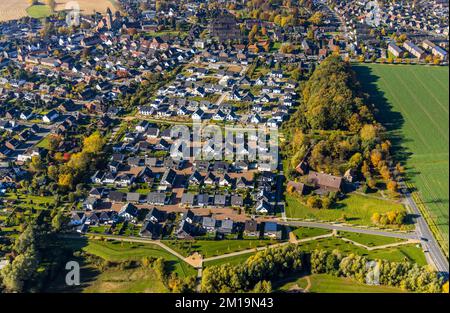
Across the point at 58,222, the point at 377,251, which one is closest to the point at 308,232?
the point at 377,251

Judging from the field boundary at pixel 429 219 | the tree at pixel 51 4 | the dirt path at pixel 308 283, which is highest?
the tree at pixel 51 4

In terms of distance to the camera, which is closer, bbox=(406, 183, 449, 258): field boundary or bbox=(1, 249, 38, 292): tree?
bbox=(1, 249, 38, 292): tree

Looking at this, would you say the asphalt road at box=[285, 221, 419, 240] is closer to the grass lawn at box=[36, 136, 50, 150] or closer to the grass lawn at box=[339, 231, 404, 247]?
the grass lawn at box=[339, 231, 404, 247]

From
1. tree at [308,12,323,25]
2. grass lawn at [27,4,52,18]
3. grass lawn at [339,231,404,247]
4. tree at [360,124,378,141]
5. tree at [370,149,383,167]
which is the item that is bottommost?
grass lawn at [339,231,404,247]

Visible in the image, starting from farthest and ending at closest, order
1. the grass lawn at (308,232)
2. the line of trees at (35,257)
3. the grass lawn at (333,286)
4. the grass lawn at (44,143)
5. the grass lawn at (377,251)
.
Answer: the grass lawn at (44,143) → the grass lawn at (308,232) → the grass lawn at (377,251) → the line of trees at (35,257) → the grass lawn at (333,286)

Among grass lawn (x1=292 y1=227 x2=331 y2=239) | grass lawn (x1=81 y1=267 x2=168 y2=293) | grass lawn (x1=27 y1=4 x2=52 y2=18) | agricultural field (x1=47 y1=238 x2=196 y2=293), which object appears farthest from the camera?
grass lawn (x1=27 y1=4 x2=52 y2=18)

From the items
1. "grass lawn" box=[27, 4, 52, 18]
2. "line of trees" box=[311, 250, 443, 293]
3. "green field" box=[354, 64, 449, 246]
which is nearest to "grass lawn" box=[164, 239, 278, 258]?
"line of trees" box=[311, 250, 443, 293]

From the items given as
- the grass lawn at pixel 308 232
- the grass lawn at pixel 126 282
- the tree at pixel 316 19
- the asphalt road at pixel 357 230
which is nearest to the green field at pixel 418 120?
the asphalt road at pixel 357 230

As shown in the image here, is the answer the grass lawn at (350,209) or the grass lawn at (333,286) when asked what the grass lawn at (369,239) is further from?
the grass lawn at (333,286)
